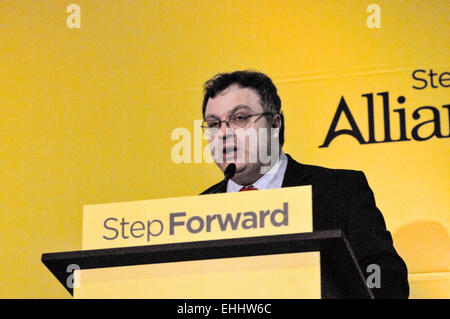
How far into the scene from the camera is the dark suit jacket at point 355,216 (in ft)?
7.56

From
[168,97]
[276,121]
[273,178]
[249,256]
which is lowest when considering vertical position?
[249,256]

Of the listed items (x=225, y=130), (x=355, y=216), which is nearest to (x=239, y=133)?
(x=225, y=130)

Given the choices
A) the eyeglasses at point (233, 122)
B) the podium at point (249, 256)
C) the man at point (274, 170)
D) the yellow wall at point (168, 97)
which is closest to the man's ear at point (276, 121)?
the man at point (274, 170)

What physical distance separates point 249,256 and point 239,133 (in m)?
1.17

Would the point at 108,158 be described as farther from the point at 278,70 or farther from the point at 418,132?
the point at 418,132

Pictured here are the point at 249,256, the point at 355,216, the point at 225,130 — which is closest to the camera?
the point at 249,256

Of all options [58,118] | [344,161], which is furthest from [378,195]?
[58,118]

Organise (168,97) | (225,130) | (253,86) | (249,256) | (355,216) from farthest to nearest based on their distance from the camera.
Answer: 1. (168,97)
2. (253,86)
3. (225,130)
4. (355,216)
5. (249,256)

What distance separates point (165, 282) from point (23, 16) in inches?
97.8

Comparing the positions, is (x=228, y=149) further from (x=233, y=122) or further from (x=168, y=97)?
(x=168, y=97)

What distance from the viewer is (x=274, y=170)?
2854mm

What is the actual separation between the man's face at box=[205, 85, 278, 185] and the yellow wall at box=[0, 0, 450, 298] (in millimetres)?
449

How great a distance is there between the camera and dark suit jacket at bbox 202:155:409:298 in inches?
90.7

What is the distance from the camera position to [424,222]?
10.4 ft
